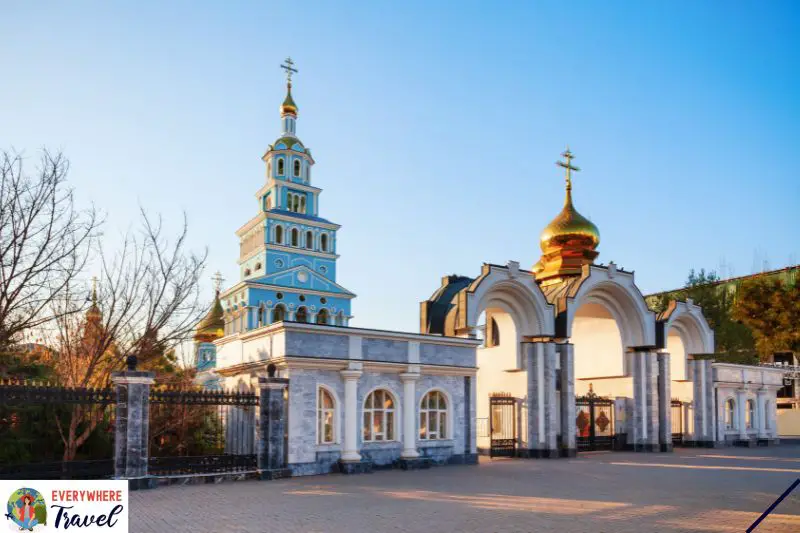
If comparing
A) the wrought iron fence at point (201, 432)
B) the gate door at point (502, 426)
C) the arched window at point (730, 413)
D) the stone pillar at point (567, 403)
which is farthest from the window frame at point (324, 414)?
the arched window at point (730, 413)

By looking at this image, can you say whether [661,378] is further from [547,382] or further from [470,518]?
[470,518]

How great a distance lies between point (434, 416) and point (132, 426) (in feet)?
28.7

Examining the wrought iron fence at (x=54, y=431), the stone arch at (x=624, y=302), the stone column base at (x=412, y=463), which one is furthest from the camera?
the stone arch at (x=624, y=302)

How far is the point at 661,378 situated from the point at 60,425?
70.6 feet

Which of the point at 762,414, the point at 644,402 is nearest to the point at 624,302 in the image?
the point at 644,402

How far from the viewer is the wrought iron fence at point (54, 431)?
45.9ft

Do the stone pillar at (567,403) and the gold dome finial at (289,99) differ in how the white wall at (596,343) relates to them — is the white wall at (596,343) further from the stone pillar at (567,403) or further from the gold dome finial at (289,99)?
the gold dome finial at (289,99)

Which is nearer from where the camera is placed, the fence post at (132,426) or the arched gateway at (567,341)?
the fence post at (132,426)

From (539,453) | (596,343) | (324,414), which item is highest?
(596,343)

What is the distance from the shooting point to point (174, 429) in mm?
20734

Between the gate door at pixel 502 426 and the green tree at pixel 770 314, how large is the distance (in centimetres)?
3044

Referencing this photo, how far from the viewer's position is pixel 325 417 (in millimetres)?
18328

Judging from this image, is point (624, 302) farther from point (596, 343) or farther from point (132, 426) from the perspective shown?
point (132, 426)

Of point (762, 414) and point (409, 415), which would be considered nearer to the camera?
point (409, 415)
